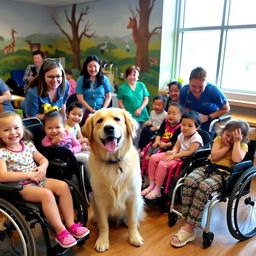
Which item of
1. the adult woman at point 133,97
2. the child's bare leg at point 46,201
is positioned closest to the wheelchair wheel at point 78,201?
the child's bare leg at point 46,201

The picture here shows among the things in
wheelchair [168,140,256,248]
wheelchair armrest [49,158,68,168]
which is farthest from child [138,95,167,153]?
wheelchair armrest [49,158,68,168]

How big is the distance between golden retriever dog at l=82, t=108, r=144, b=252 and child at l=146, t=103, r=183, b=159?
657 mm

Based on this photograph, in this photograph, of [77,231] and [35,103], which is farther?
[35,103]

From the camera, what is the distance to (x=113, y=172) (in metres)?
1.75

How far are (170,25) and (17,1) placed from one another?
11.7 feet

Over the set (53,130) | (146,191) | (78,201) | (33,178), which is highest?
(53,130)

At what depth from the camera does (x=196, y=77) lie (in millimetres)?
2359

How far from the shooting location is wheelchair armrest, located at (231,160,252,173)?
67.8 inches

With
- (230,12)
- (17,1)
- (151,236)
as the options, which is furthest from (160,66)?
(17,1)

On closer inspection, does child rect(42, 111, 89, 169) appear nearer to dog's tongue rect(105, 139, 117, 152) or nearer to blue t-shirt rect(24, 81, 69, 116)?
blue t-shirt rect(24, 81, 69, 116)

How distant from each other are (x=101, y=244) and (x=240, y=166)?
1102 mm

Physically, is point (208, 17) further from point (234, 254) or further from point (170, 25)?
point (234, 254)

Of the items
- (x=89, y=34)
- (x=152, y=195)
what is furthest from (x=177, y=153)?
(x=89, y=34)

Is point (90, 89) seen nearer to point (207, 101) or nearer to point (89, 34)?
point (207, 101)
